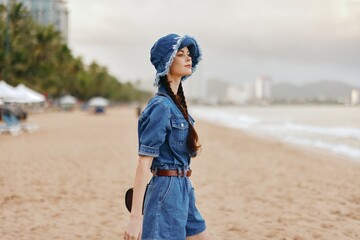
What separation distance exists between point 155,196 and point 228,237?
9.56ft

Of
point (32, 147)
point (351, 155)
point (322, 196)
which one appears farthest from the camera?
point (351, 155)

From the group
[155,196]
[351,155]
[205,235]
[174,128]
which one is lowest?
[351,155]

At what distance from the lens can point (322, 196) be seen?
6781 millimetres

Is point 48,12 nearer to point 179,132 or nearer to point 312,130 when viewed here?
point 312,130

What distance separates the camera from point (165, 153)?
1784 mm

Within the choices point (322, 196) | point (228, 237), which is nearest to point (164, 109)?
point (228, 237)

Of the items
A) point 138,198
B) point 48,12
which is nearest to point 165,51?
point 138,198

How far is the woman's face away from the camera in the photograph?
1.87 metres

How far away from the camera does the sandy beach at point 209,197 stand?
473cm

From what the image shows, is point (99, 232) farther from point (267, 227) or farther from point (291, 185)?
point (291, 185)

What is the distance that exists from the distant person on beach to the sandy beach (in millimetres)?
2839

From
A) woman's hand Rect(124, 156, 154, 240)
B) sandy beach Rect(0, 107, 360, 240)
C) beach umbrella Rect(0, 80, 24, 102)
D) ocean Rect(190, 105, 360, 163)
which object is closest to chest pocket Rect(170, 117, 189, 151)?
woman's hand Rect(124, 156, 154, 240)

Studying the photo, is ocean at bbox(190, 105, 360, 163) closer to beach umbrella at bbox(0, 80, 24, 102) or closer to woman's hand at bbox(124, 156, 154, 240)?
beach umbrella at bbox(0, 80, 24, 102)

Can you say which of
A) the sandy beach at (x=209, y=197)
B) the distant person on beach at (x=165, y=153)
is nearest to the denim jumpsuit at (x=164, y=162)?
the distant person on beach at (x=165, y=153)
